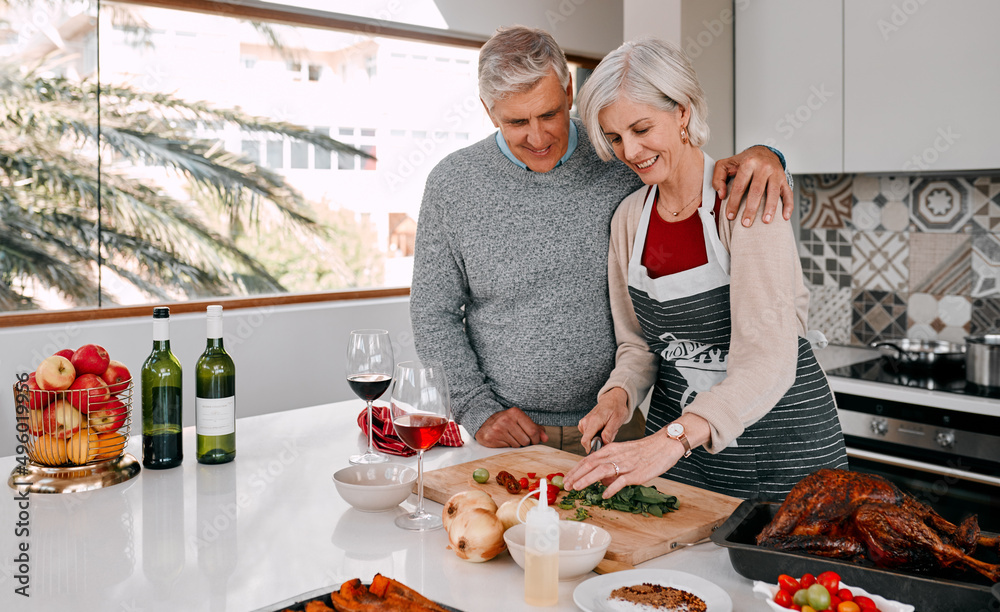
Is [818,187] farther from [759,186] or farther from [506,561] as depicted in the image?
[506,561]

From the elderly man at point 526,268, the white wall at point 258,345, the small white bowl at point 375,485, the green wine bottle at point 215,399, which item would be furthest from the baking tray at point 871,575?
the white wall at point 258,345

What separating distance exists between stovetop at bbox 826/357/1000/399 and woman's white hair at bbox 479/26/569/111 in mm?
1657

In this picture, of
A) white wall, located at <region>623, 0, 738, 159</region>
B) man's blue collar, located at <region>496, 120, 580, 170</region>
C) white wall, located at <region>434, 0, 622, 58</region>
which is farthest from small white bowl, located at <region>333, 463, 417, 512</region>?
white wall, located at <region>434, 0, 622, 58</region>

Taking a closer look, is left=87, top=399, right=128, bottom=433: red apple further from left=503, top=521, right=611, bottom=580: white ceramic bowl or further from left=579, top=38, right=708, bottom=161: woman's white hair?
left=579, top=38, right=708, bottom=161: woman's white hair

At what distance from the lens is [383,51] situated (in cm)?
379

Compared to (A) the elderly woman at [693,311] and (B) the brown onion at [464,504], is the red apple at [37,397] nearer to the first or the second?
(B) the brown onion at [464,504]

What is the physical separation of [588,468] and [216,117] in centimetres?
271

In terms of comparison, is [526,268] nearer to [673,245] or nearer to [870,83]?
[673,245]

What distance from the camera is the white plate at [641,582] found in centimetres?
93

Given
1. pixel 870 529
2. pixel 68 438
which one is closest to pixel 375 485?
pixel 68 438

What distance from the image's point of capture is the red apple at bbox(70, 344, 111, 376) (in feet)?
4.74

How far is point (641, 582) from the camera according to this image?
99 cm

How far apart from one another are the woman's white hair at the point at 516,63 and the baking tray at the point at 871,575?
1.01m

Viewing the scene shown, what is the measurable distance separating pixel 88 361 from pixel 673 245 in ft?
3.64
